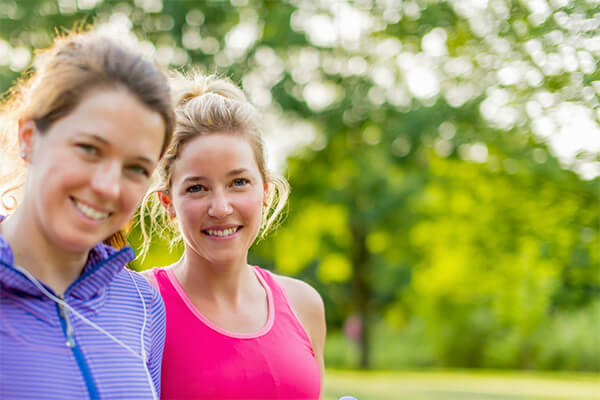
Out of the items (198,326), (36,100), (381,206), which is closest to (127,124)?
(36,100)

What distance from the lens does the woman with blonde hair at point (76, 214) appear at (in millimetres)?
1612

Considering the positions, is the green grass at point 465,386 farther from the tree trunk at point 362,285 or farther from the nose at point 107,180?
the nose at point 107,180

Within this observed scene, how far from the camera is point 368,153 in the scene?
16.1 meters

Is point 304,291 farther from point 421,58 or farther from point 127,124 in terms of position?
point 421,58

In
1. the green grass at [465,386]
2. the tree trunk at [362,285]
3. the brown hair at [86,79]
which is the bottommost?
the green grass at [465,386]

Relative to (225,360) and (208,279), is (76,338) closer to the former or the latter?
(225,360)

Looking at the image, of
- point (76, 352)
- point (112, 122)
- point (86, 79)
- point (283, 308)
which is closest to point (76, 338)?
point (76, 352)

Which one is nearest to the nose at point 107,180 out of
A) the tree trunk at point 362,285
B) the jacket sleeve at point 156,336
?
the jacket sleeve at point 156,336

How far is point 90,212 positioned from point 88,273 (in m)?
0.24

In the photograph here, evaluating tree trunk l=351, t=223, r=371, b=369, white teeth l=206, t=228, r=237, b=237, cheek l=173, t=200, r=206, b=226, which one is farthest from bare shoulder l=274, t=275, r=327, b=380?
tree trunk l=351, t=223, r=371, b=369

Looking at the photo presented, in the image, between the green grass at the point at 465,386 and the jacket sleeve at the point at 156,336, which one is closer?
the jacket sleeve at the point at 156,336

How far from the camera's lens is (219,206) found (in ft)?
7.79

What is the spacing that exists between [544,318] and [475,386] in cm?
574

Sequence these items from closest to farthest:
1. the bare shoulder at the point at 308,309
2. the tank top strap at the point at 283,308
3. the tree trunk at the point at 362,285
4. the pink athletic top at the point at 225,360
Answer: the pink athletic top at the point at 225,360
the tank top strap at the point at 283,308
the bare shoulder at the point at 308,309
the tree trunk at the point at 362,285
